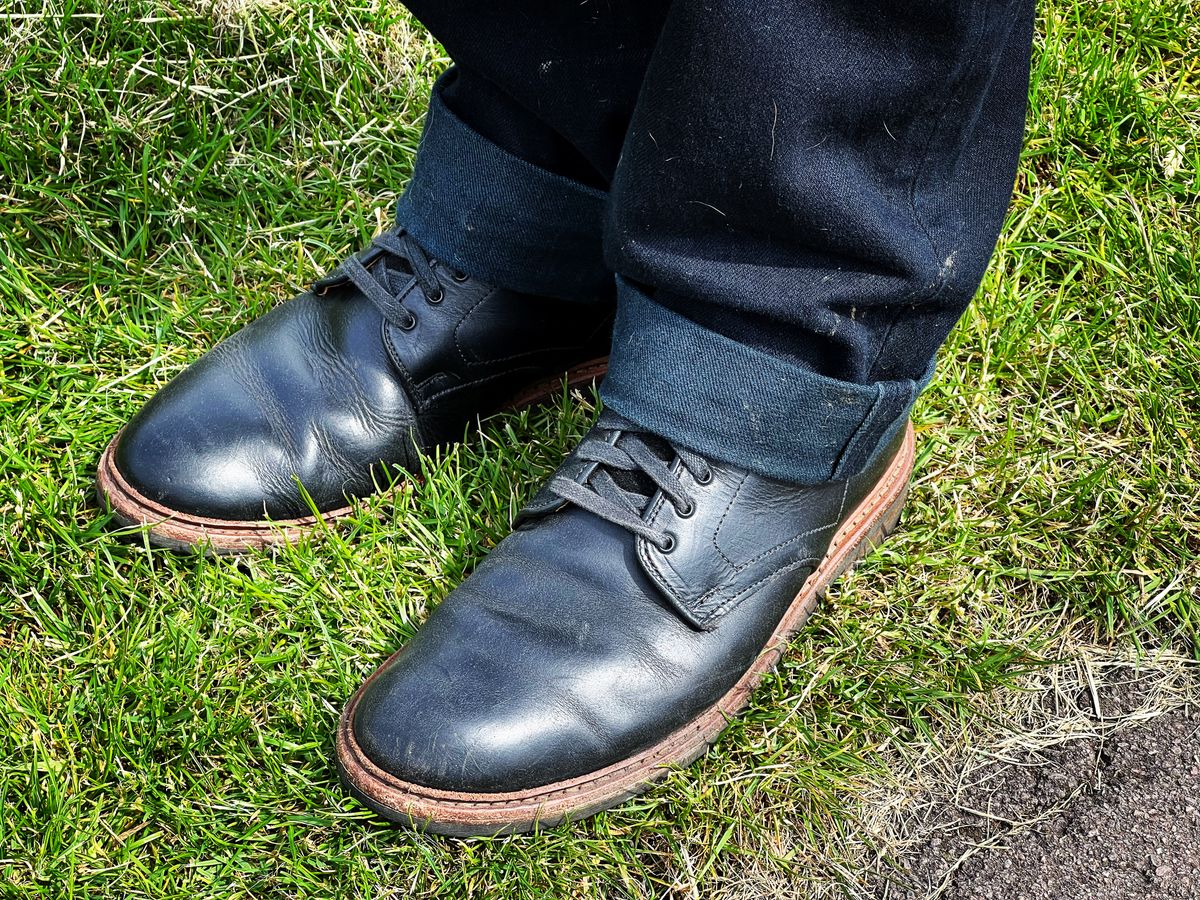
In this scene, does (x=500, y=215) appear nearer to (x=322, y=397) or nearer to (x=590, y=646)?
(x=322, y=397)

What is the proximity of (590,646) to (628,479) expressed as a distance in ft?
0.74

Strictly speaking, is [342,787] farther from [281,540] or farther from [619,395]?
[619,395]

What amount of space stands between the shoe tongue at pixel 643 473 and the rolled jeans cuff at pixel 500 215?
33cm

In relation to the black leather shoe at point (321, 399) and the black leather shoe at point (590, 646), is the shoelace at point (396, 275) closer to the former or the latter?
the black leather shoe at point (321, 399)

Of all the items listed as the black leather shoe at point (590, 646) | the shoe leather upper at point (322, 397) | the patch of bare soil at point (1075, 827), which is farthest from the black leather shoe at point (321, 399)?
the patch of bare soil at point (1075, 827)

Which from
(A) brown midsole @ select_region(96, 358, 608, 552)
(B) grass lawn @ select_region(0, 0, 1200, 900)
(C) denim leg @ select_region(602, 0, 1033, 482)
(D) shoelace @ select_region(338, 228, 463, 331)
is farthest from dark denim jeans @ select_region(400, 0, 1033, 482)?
(A) brown midsole @ select_region(96, 358, 608, 552)

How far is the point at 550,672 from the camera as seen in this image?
142cm

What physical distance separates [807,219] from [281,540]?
95 cm

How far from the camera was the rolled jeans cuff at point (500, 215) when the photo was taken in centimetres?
169

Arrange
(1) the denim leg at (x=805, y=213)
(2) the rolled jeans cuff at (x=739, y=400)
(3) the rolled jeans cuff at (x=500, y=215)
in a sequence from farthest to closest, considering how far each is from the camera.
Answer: (3) the rolled jeans cuff at (x=500, y=215)
(2) the rolled jeans cuff at (x=739, y=400)
(1) the denim leg at (x=805, y=213)

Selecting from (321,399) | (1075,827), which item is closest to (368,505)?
(321,399)

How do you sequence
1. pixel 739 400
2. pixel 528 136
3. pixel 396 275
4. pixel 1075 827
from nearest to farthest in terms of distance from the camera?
pixel 739 400 → pixel 1075 827 → pixel 528 136 → pixel 396 275

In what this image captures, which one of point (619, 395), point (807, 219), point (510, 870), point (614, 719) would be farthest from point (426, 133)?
point (510, 870)

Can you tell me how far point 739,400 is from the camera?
4.60 feet
